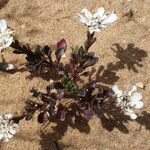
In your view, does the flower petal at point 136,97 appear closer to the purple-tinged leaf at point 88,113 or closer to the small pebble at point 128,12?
the purple-tinged leaf at point 88,113

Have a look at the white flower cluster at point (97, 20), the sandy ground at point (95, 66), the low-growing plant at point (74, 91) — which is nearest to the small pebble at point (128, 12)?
the sandy ground at point (95, 66)

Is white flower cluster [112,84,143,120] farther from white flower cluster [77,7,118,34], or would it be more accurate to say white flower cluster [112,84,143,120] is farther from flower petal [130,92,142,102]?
white flower cluster [77,7,118,34]

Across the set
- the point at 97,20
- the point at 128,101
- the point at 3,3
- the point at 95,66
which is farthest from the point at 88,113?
the point at 3,3

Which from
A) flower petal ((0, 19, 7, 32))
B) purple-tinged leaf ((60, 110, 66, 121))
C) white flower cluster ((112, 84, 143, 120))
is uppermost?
flower petal ((0, 19, 7, 32))

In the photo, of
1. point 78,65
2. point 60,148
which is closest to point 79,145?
point 60,148

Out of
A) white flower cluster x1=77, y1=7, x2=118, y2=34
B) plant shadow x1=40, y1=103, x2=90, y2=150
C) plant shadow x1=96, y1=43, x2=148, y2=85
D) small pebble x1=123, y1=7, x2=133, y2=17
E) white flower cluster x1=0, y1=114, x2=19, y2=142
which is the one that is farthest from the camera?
small pebble x1=123, y1=7, x2=133, y2=17

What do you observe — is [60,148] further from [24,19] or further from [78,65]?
[24,19]

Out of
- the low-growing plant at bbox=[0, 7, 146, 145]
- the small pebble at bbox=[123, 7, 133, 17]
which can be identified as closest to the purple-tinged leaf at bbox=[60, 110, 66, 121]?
the low-growing plant at bbox=[0, 7, 146, 145]
